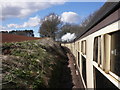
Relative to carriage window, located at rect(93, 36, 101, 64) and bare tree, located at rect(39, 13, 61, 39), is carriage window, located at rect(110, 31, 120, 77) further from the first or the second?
bare tree, located at rect(39, 13, 61, 39)

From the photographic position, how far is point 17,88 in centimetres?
381

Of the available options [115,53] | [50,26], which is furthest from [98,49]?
[50,26]

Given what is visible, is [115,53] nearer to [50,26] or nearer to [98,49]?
[98,49]

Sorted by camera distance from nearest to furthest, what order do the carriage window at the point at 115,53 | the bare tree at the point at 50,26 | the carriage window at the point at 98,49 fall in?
the carriage window at the point at 115,53 < the carriage window at the point at 98,49 < the bare tree at the point at 50,26

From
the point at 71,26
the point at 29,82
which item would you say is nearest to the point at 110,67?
the point at 29,82

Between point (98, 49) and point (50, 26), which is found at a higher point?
point (50, 26)

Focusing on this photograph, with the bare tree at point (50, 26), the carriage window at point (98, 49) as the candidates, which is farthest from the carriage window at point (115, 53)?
the bare tree at point (50, 26)

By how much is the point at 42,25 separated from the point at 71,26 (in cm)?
1636

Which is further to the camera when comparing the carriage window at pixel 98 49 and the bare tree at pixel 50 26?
the bare tree at pixel 50 26

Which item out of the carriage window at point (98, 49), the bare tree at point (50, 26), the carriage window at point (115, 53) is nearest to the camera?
the carriage window at point (115, 53)

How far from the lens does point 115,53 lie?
1.87 meters

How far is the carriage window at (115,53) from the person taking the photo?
1.75 metres

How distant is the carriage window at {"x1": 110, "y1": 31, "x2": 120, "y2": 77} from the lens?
175cm

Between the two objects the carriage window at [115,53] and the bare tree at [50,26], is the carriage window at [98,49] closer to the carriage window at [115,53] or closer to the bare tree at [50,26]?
the carriage window at [115,53]
